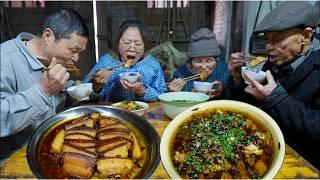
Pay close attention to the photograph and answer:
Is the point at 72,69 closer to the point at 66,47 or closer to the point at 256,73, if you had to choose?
the point at 66,47

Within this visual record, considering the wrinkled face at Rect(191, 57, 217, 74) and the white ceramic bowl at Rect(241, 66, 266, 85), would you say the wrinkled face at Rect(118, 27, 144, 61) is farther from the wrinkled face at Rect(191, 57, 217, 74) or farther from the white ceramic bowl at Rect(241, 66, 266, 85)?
the white ceramic bowl at Rect(241, 66, 266, 85)

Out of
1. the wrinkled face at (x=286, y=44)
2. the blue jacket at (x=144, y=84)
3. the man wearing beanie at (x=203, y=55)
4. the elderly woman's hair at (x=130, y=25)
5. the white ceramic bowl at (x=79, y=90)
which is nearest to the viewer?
the white ceramic bowl at (x=79, y=90)

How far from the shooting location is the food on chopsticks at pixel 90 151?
2.25 feet

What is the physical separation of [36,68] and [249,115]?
26.1 inches

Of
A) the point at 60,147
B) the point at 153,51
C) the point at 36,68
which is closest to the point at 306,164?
the point at 60,147

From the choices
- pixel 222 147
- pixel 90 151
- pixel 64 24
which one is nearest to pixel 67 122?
pixel 90 151

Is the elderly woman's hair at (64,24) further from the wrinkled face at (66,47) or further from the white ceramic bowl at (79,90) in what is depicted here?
the white ceramic bowl at (79,90)

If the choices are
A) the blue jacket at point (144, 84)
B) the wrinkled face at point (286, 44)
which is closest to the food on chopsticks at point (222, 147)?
the wrinkled face at point (286, 44)

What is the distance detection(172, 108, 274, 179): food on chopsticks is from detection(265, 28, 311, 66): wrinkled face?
2.18 ft

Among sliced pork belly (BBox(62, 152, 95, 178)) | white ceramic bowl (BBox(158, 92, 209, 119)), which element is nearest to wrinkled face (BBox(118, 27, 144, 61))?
white ceramic bowl (BBox(158, 92, 209, 119))

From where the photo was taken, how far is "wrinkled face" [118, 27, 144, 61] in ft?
5.23

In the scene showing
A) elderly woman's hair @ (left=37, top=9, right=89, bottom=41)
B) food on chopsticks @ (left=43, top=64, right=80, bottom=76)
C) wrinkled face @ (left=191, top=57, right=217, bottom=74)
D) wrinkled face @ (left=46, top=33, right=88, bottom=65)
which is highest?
elderly woman's hair @ (left=37, top=9, right=89, bottom=41)

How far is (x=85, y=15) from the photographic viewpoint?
797 millimetres

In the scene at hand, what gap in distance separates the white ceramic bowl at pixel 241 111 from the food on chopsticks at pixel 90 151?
0.09 meters
